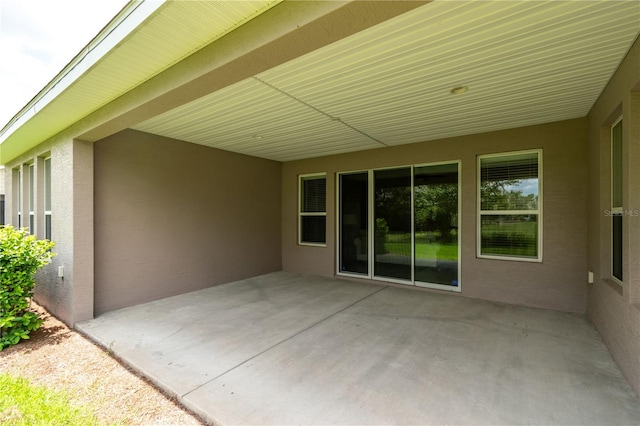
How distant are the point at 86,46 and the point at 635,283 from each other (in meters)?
5.02

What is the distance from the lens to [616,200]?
2.98 m

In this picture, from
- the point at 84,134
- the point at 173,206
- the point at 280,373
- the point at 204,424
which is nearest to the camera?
the point at 204,424

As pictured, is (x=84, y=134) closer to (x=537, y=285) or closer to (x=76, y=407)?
(x=76, y=407)

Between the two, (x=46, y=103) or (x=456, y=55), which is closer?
(x=456, y=55)

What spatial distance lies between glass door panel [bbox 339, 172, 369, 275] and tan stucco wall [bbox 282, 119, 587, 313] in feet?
3.37

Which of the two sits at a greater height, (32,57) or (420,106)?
(32,57)

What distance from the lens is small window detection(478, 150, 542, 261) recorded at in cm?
435

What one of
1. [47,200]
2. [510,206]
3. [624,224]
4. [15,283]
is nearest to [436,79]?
[624,224]

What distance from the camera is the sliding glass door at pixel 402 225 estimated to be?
5.08m

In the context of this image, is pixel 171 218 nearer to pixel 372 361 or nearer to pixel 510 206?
pixel 372 361

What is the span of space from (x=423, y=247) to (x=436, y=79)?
127 inches

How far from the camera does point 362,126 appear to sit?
440cm

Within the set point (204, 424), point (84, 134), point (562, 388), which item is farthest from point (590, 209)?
point (84, 134)

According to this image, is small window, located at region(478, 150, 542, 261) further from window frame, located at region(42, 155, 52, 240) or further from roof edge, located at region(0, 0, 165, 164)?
window frame, located at region(42, 155, 52, 240)
